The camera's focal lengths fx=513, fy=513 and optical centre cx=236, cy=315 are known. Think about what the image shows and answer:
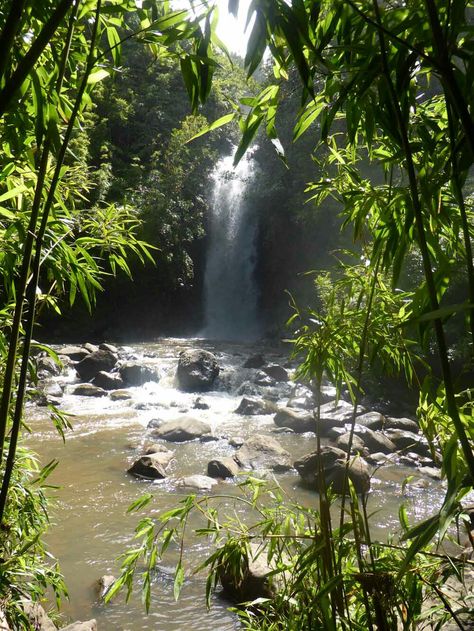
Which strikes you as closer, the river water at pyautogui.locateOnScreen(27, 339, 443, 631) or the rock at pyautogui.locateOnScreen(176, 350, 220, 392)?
the river water at pyautogui.locateOnScreen(27, 339, 443, 631)

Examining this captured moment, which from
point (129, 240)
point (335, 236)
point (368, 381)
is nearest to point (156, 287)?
point (335, 236)

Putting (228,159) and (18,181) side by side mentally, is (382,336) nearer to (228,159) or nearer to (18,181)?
(18,181)

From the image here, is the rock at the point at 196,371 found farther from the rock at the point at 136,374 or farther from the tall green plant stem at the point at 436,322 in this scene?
the tall green plant stem at the point at 436,322

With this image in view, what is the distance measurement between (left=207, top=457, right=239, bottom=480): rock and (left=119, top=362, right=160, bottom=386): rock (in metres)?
4.78

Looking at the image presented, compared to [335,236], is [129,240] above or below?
below

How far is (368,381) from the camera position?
977cm

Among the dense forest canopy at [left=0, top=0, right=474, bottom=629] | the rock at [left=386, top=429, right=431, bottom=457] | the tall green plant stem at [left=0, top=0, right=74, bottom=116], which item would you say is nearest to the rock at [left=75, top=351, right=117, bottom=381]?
the rock at [left=386, top=429, right=431, bottom=457]

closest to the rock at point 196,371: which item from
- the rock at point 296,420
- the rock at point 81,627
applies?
the rock at point 296,420

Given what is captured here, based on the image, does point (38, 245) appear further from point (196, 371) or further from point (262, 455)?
point (196, 371)

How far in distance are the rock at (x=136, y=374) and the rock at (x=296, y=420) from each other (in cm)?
342

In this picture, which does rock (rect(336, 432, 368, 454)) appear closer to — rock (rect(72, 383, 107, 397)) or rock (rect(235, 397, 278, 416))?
rock (rect(235, 397, 278, 416))

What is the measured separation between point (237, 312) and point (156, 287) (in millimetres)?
3216

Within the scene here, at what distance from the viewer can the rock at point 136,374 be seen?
10766 millimetres

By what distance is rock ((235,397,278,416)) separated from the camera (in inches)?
363
